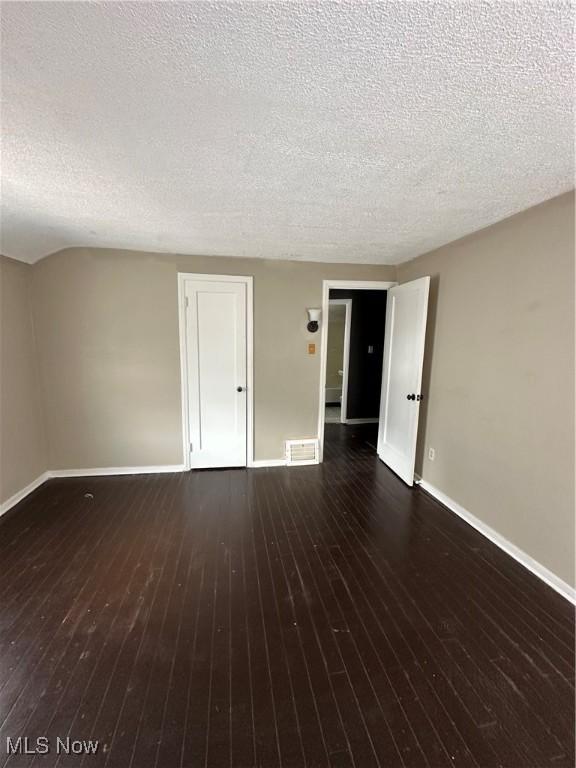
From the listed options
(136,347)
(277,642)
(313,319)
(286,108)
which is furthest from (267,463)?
(286,108)

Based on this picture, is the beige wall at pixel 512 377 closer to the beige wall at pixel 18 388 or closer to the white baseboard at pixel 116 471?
the white baseboard at pixel 116 471

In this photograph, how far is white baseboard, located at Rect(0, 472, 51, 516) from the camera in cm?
273

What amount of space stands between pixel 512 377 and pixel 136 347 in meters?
3.33

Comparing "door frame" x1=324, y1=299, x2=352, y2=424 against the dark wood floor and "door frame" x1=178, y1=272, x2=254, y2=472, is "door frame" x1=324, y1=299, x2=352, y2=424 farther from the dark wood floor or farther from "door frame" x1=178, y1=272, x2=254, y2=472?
the dark wood floor

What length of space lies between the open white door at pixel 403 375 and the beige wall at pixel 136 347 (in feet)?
1.98

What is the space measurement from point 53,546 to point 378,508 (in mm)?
2576

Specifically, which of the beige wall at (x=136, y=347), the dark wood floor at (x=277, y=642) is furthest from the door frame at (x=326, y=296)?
the dark wood floor at (x=277, y=642)

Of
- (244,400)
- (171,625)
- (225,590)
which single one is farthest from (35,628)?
(244,400)

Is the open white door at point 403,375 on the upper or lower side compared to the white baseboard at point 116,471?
upper

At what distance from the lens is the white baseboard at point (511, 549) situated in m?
1.93

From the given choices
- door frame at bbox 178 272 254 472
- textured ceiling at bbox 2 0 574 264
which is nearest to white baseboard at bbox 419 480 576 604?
door frame at bbox 178 272 254 472

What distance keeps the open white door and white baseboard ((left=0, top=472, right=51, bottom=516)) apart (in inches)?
145

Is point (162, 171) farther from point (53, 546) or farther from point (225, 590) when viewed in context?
A: point (53, 546)

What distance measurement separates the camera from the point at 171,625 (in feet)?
5.58
